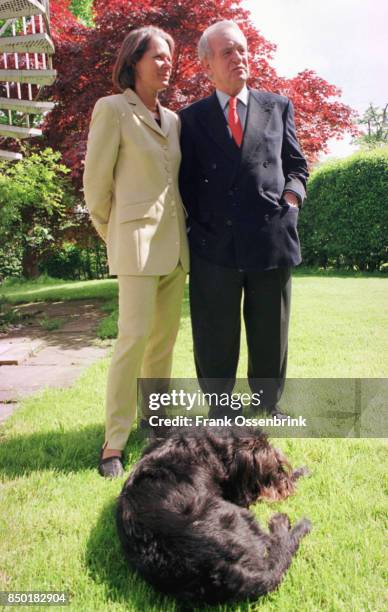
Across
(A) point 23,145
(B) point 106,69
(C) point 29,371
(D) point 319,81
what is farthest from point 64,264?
(C) point 29,371

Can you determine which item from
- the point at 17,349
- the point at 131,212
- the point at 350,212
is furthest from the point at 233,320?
the point at 350,212

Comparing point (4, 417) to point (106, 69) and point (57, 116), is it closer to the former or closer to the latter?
point (106, 69)

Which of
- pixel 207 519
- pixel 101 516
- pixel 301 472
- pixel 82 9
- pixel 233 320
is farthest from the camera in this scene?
pixel 82 9

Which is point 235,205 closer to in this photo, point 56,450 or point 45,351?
point 56,450

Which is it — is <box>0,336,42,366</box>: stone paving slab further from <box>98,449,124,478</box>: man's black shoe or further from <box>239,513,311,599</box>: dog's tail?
<box>239,513,311,599</box>: dog's tail

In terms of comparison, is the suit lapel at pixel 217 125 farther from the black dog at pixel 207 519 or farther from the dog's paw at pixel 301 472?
the dog's paw at pixel 301 472

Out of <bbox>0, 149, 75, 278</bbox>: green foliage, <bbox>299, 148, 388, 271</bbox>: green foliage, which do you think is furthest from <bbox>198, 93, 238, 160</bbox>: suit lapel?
<bbox>299, 148, 388, 271</bbox>: green foliage

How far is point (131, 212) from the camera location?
2.15 metres

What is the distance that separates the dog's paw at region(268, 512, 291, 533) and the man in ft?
2.93

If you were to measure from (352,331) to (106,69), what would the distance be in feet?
13.7

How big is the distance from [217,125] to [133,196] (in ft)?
1.78

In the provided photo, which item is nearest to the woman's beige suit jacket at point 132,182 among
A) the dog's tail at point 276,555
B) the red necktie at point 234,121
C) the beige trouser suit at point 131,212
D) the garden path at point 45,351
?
the beige trouser suit at point 131,212

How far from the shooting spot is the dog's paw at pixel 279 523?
5.22ft

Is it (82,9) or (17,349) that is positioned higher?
(82,9)
